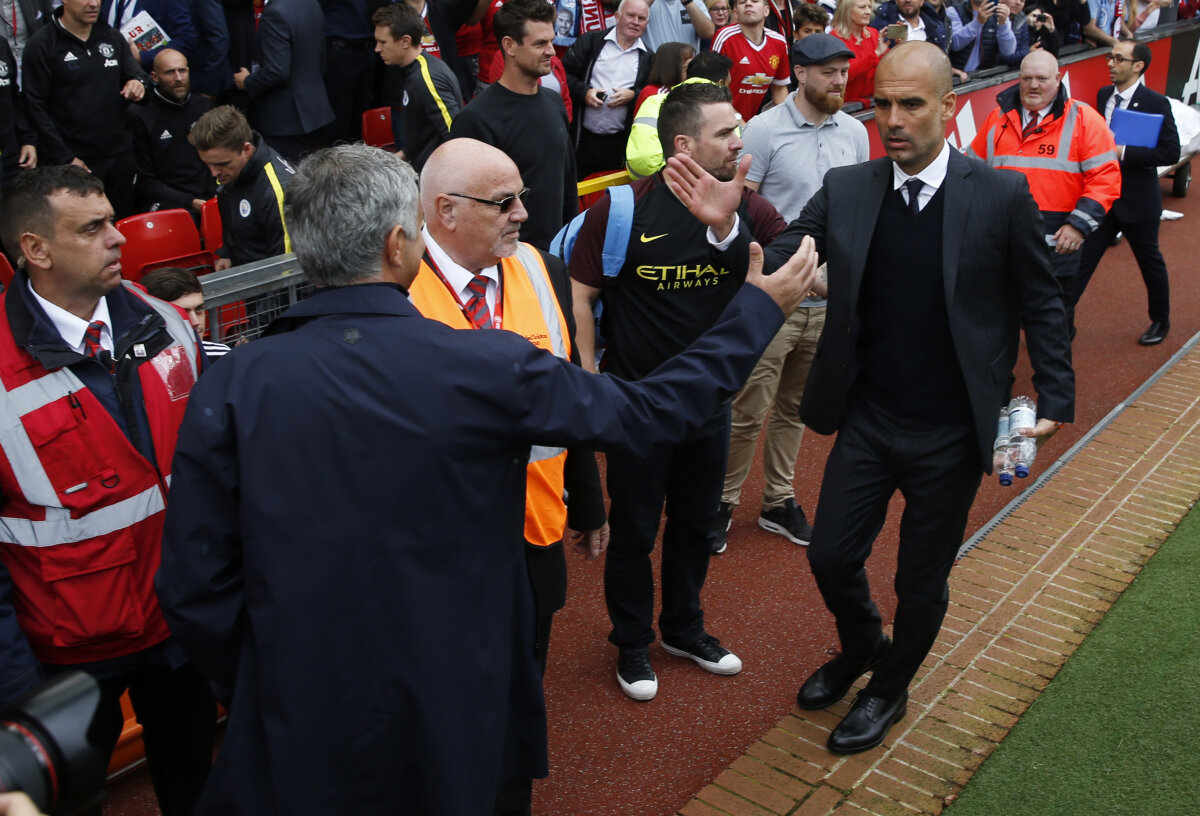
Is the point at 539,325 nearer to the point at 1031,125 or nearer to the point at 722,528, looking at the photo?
the point at 722,528

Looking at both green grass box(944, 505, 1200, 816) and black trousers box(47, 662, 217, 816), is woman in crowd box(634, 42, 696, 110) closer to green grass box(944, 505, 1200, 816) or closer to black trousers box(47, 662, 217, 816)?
green grass box(944, 505, 1200, 816)

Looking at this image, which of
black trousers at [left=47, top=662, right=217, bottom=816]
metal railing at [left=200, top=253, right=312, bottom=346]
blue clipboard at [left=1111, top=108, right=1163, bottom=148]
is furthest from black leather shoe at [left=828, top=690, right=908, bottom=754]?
blue clipboard at [left=1111, top=108, right=1163, bottom=148]

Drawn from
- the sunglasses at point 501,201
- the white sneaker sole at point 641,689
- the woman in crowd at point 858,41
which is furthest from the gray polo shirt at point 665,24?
the sunglasses at point 501,201

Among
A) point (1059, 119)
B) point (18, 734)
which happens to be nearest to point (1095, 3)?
point (1059, 119)

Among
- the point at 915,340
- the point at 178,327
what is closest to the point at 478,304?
the point at 178,327

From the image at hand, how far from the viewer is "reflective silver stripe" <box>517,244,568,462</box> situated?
11.5ft

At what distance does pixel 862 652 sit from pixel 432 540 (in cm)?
242

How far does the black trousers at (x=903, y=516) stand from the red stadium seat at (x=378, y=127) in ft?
20.6

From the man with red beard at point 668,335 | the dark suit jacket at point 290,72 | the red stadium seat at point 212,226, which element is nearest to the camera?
the man with red beard at point 668,335

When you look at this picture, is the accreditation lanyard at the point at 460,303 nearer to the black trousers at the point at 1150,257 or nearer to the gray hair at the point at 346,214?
the gray hair at the point at 346,214

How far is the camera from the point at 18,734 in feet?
5.81

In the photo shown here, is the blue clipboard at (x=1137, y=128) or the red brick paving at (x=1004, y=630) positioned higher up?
the blue clipboard at (x=1137, y=128)

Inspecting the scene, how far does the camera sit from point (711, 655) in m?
4.66

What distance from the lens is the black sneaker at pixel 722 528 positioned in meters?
5.64
